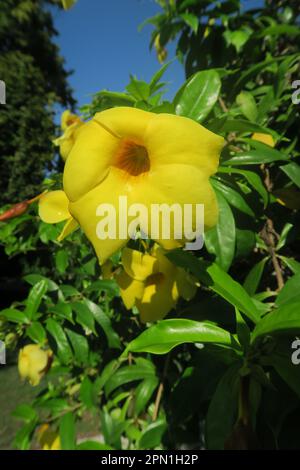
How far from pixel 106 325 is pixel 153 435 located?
1.49 feet

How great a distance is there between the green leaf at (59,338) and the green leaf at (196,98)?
85 centimetres

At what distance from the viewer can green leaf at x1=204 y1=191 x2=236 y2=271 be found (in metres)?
0.74

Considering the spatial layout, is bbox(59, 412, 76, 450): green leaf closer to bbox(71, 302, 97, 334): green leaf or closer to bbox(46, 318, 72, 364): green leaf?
bbox(46, 318, 72, 364): green leaf

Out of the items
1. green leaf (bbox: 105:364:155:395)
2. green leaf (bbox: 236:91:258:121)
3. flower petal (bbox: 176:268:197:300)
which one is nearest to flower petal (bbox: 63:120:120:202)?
flower petal (bbox: 176:268:197:300)

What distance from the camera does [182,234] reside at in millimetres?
548

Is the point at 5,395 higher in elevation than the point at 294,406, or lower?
lower

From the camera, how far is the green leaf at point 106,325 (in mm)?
1218

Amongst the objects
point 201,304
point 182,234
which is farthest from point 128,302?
point 182,234

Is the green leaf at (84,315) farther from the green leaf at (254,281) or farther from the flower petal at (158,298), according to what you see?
the green leaf at (254,281)

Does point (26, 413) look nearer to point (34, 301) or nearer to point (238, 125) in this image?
point (34, 301)

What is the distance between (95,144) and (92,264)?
2.49ft
